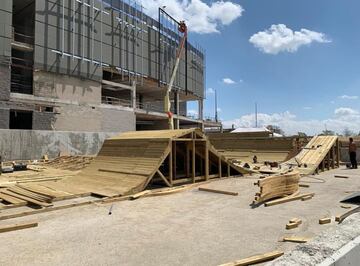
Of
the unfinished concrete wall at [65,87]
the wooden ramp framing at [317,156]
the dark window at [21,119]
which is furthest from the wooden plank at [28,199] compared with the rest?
the unfinished concrete wall at [65,87]

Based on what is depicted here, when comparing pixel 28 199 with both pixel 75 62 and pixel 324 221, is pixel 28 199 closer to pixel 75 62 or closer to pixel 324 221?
pixel 324 221

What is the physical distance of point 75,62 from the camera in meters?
35.2

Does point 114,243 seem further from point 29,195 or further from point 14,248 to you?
point 29,195

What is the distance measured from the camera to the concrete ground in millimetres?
5148

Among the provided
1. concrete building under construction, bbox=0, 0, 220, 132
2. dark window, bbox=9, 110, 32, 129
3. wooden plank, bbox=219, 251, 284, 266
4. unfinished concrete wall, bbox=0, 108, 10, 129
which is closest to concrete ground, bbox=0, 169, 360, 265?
wooden plank, bbox=219, 251, 284, 266

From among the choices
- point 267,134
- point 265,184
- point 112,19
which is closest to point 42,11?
point 112,19

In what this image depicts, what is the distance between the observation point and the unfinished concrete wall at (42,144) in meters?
22.8

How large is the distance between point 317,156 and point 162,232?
14.5 meters

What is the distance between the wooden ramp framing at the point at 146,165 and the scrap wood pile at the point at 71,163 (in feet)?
17.3

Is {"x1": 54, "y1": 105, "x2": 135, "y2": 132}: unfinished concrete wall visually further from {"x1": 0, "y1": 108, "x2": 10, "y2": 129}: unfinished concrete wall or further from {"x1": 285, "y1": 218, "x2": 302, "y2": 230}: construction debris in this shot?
{"x1": 285, "y1": 218, "x2": 302, "y2": 230}: construction debris

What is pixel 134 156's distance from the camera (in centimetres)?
1265

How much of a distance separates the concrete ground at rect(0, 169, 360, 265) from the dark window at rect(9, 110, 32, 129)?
25416 mm

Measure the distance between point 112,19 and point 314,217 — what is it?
37225 mm

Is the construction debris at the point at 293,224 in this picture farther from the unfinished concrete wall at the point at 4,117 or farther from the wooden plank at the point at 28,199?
the unfinished concrete wall at the point at 4,117
